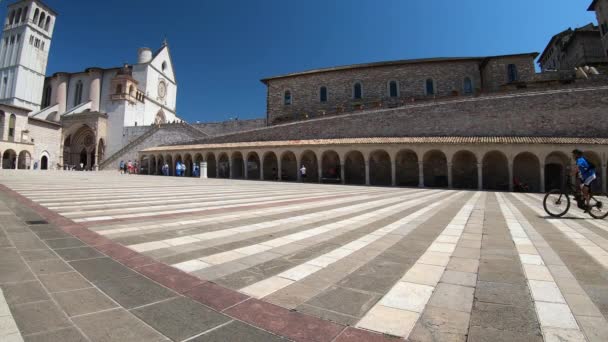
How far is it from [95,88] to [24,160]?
711 inches

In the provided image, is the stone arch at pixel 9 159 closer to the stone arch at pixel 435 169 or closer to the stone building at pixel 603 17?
the stone arch at pixel 435 169

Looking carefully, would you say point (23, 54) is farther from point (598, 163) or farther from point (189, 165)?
point (598, 163)

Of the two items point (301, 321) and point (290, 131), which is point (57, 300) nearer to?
point (301, 321)

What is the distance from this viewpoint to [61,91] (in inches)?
2157

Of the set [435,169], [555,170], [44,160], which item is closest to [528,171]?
[555,170]

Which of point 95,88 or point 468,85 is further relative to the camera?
point 95,88

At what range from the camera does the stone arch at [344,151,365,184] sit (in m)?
28.3

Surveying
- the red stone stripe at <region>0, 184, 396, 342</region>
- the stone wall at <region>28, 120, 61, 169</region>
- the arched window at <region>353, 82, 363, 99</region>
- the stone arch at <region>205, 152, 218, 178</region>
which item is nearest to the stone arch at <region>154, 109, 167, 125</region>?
the stone wall at <region>28, 120, 61, 169</region>

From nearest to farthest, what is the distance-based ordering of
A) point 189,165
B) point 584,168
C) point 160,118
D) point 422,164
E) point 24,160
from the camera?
point 584,168
point 422,164
point 189,165
point 24,160
point 160,118

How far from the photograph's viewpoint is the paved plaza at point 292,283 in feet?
5.98

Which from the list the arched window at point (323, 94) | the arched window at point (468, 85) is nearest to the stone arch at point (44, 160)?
the arched window at point (323, 94)

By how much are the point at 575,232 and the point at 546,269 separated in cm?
307

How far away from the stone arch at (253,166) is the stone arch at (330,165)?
27.9 feet

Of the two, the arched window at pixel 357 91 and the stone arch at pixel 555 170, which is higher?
the arched window at pixel 357 91
